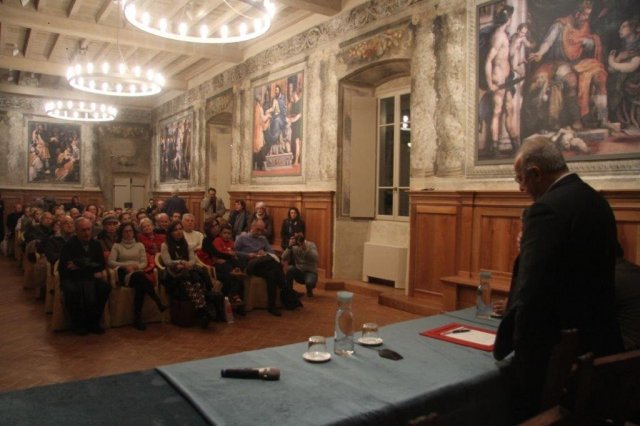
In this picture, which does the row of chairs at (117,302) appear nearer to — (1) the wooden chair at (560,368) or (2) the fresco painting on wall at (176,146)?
(1) the wooden chair at (560,368)

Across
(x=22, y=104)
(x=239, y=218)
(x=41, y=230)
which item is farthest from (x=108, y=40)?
(x=22, y=104)

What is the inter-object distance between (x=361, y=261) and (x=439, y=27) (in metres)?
4.04

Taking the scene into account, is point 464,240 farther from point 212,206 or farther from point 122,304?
point 212,206

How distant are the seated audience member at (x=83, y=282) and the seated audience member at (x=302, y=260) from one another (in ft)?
8.71

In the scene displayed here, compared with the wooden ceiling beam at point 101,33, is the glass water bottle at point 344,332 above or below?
below

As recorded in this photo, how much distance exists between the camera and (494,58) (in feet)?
20.3

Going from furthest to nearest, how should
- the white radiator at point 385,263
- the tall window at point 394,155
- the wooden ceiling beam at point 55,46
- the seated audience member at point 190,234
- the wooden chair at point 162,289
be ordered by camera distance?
the wooden ceiling beam at point 55,46 → the tall window at point 394,155 → the white radiator at point 385,263 → the seated audience member at point 190,234 → the wooden chair at point 162,289

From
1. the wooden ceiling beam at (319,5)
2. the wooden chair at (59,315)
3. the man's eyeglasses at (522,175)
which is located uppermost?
the wooden ceiling beam at (319,5)

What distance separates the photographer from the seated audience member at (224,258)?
256 inches

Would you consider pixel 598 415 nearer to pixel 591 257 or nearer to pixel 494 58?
pixel 591 257

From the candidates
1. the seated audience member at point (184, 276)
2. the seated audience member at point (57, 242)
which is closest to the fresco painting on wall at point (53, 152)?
the seated audience member at point (57, 242)

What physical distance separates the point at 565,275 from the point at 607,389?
555 millimetres

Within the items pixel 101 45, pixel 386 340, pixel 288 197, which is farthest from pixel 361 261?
pixel 101 45

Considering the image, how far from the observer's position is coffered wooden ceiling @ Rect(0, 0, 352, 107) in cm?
935
